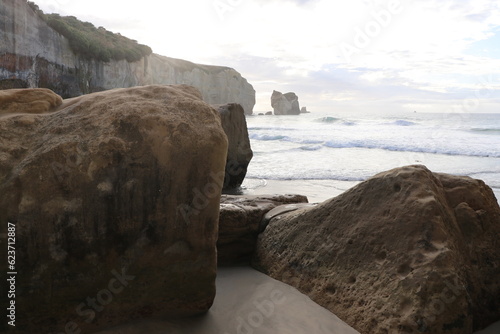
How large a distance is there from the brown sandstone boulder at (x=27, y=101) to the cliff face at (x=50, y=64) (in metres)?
15.7

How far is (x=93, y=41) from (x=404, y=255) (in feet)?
84.9

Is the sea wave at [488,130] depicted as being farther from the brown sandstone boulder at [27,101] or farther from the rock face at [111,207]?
the brown sandstone boulder at [27,101]

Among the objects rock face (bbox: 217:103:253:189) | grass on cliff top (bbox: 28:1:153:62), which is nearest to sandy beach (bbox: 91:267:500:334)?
rock face (bbox: 217:103:253:189)

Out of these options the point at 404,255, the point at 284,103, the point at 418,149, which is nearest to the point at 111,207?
the point at 404,255

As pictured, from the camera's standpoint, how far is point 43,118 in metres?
2.37

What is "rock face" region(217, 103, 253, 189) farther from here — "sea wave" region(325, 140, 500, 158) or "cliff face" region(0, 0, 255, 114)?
"cliff face" region(0, 0, 255, 114)

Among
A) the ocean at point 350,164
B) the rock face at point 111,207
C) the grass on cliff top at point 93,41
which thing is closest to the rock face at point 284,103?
the grass on cliff top at point 93,41

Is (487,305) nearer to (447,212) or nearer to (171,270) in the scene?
(447,212)

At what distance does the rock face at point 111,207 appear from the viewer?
6.73ft

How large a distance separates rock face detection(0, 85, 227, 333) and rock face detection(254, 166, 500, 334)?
0.82 metres

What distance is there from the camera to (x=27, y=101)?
2498 millimetres

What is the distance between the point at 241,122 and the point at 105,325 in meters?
5.62

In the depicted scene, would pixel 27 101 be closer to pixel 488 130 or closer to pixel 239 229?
pixel 239 229

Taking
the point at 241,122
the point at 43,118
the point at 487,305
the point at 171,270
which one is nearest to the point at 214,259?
the point at 171,270
